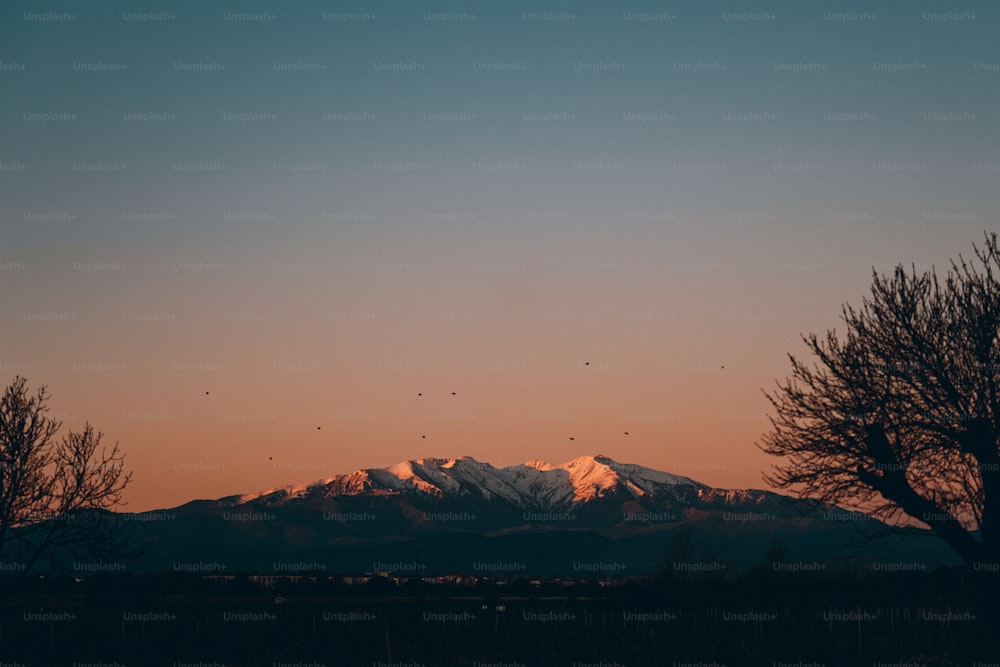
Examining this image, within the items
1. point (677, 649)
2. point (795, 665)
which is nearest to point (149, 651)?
point (677, 649)

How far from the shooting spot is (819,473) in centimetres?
3397

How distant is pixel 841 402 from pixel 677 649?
12736mm

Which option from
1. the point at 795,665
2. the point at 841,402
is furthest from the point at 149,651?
the point at 841,402

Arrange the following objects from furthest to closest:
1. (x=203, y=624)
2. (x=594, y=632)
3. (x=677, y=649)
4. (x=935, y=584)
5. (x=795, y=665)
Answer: (x=935, y=584)
(x=203, y=624)
(x=594, y=632)
(x=677, y=649)
(x=795, y=665)

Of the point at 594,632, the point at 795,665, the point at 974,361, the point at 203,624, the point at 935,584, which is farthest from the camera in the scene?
the point at 935,584

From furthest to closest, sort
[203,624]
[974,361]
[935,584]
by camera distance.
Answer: [935,584]
[203,624]
[974,361]

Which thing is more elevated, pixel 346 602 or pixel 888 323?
pixel 888 323

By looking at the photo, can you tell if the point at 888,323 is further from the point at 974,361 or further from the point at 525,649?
the point at 525,649

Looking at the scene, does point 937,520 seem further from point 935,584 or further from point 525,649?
point 935,584

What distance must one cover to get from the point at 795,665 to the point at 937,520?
24.1 ft

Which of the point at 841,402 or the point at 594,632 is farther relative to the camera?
the point at 594,632

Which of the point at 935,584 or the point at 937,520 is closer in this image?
the point at 937,520

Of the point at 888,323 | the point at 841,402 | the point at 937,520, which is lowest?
the point at 937,520

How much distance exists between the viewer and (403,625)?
48000mm
